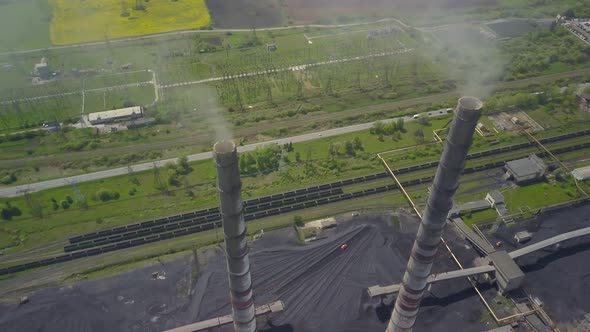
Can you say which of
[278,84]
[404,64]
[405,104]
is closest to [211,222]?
[278,84]

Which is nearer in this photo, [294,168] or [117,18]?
[294,168]

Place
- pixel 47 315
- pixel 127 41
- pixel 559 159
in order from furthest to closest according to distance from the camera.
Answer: pixel 127 41 → pixel 559 159 → pixel 47 315

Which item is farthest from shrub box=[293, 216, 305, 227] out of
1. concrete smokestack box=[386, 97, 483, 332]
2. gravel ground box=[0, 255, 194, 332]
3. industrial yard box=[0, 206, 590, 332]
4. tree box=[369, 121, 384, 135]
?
tree box=[369, 121, 384, 135]

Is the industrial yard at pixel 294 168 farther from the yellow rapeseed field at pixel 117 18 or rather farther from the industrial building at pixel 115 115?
the yellow rapeseed field at pixel 117 18

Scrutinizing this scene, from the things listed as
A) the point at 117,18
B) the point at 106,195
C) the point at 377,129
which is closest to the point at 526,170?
the point at 377,129

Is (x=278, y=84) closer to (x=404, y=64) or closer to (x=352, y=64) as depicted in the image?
(x=352, y=64)

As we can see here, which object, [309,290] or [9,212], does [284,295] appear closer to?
[309,290]

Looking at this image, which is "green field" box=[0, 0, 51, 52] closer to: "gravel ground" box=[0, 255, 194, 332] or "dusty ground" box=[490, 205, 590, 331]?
"gravel ground" box=[0, 255, 194, 332]
